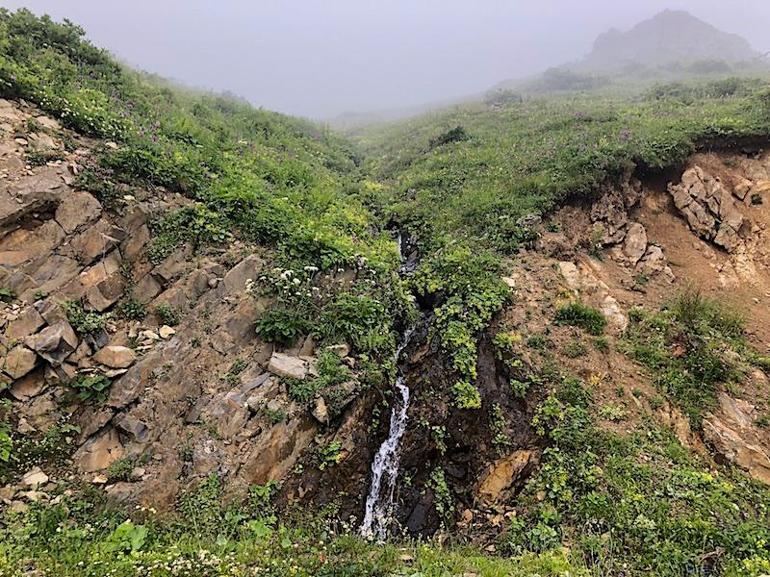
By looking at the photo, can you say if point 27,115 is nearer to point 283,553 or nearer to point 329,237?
point 329,237

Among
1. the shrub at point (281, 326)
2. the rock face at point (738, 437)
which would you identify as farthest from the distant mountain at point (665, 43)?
the shrub at point (281, 326)

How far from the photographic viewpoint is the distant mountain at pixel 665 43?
7531 centimetres

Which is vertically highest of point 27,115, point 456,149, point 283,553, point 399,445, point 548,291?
point 27,115

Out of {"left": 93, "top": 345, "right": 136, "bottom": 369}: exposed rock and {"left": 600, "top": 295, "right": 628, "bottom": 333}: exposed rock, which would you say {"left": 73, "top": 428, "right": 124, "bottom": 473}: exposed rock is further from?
{"left": 600, "top": 295, "right": 628, "bottom": 333}: exposed rock

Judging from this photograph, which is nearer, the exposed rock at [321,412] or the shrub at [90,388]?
the shrub at [90,388]

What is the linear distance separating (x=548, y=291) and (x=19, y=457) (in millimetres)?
10843

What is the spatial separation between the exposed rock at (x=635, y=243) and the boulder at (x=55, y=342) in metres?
13.5

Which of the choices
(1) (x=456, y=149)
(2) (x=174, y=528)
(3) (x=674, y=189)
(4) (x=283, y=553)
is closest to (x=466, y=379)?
(4) (x=283, y=553)

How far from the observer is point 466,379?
31.2 ft

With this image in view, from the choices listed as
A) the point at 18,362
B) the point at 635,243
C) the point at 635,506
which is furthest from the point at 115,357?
the point at 635,243

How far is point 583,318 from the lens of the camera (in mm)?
10484

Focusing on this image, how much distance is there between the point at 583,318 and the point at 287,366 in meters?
6.77

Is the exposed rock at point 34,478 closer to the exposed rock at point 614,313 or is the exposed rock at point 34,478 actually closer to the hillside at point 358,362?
the hillside at point 358,362

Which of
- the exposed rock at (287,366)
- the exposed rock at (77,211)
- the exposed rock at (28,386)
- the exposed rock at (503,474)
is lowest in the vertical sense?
the exposed rock at (503,474)
